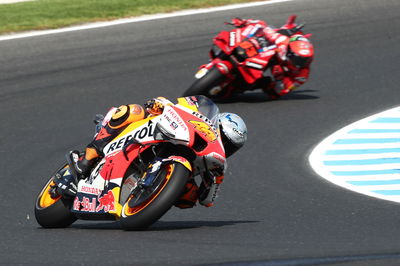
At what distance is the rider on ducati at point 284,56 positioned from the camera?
1414 centimetres

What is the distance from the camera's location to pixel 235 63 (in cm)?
1400

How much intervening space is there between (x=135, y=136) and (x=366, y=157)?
4457 millimetres

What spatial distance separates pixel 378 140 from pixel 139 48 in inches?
219

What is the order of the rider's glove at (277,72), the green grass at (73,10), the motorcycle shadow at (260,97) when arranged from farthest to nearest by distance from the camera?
the green grass at (73,10), the motorcycle shadow at (260,97), the rider's glove at (277,72)

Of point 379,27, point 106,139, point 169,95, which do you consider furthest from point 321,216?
point 379,27

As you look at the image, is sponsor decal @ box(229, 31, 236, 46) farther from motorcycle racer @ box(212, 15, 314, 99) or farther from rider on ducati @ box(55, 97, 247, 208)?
rider on ducati @ box(55, 97, 247, 208)

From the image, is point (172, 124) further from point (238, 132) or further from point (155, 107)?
point (238, 132)

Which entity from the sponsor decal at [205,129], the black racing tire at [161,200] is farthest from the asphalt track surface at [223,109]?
the sponsor decal at [205,129]

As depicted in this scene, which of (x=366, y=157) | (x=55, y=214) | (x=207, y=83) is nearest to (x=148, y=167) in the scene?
(x=55, y=214)

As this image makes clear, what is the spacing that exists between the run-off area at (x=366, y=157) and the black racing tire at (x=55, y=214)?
126 inches

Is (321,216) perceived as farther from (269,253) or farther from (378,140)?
(378,140)

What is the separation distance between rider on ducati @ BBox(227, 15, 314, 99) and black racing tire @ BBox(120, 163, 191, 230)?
7.06 m

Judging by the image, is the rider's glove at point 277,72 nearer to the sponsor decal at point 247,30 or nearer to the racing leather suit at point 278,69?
the racing leather suit at point 278,69

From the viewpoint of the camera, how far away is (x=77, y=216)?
8.00 metres
